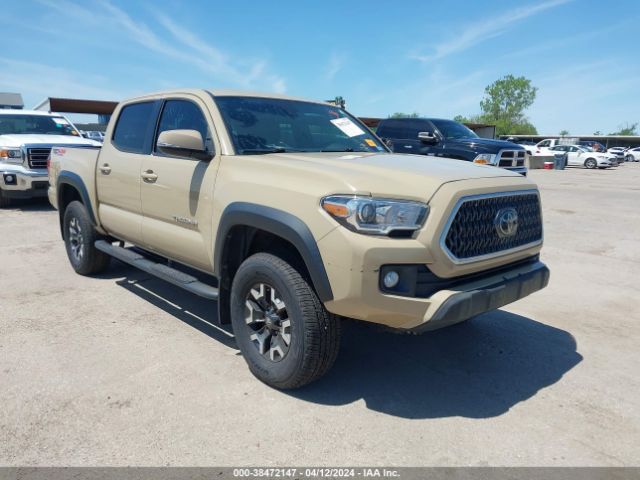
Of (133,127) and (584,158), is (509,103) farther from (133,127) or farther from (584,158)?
(133,127)

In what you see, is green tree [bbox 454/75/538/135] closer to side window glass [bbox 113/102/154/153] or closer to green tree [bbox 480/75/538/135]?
green tree [bbox 480/75/538/135]

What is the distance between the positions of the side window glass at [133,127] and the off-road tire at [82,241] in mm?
964

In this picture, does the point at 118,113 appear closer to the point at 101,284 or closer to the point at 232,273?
the point at 101,284

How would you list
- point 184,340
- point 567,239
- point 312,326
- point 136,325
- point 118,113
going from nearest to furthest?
point 312,326 → point 184,340 → point 136,325 → point 118,113 → point 567,239

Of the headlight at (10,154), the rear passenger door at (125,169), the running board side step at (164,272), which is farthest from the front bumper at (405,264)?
the headlight at (10,154)

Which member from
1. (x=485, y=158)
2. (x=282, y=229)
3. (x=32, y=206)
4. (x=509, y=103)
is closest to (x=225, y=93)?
(x=282, y=229)

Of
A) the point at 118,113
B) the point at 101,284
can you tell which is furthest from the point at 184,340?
the point at 118,113

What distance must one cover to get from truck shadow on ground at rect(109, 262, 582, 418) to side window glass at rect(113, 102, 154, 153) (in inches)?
59.3

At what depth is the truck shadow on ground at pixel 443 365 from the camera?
3.12m

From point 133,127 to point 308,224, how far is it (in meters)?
2.78

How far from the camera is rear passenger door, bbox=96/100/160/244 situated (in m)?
4.42

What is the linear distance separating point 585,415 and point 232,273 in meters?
2.41

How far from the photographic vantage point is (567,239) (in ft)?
26.4

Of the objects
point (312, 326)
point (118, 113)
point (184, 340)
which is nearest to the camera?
point (312, 326)
